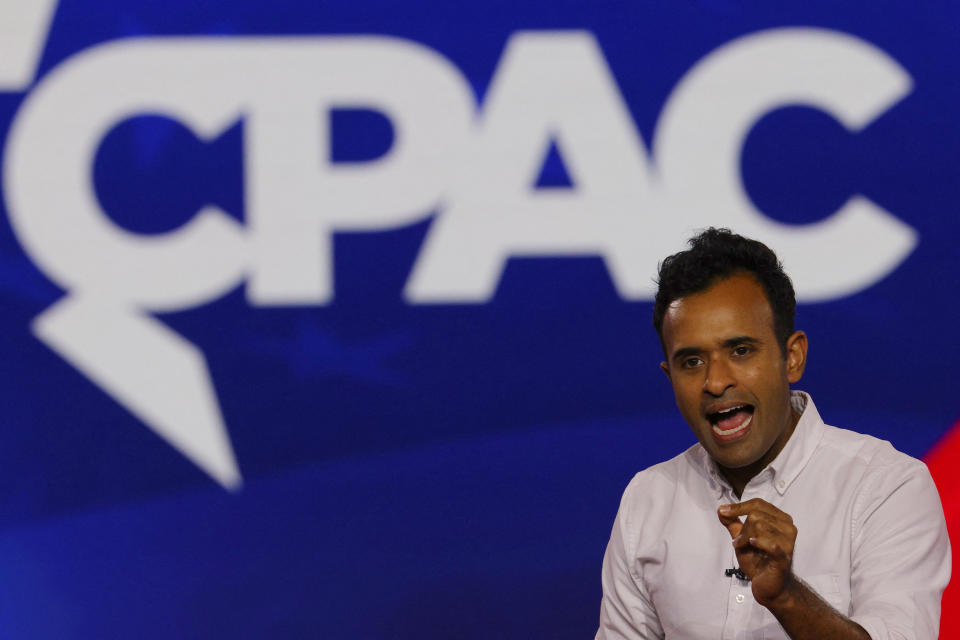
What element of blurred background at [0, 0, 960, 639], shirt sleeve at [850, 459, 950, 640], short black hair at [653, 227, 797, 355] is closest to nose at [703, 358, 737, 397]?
short black hair at [653, 227, 797, 355]

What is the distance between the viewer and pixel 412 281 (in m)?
2.90

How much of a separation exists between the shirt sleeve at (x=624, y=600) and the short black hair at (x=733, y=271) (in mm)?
437

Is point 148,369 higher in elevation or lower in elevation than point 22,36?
lower

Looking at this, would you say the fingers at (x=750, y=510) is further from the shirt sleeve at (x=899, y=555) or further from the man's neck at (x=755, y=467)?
the man's neck at (x=755, y=467)

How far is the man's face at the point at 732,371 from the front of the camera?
192 centimetres

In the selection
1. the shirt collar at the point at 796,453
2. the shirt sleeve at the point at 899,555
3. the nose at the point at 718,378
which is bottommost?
the shirt sleeve at the point at 899,555

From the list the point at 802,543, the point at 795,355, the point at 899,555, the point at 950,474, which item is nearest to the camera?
the point at 899,555

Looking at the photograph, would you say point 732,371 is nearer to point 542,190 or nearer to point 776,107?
point 542,190

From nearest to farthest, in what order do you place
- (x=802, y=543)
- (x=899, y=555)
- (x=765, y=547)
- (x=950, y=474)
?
(x=765, y=547) < (x=899, y=555) < (x=802, y=543) < (x=950, y=474)

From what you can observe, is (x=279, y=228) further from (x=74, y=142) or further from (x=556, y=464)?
(x=556, y=464)

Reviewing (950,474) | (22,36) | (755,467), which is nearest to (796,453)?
(755,467)

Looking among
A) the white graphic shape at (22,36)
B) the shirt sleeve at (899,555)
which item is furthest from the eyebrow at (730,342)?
the white graphic shape at (22,36)

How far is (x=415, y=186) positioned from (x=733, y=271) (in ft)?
3.76

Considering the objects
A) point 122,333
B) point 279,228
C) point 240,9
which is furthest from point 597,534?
point 240,9
